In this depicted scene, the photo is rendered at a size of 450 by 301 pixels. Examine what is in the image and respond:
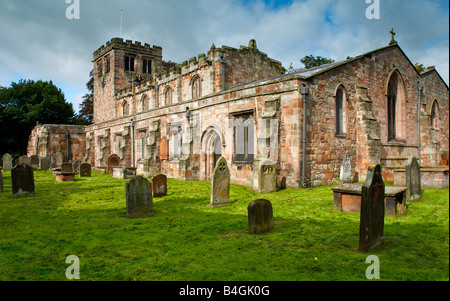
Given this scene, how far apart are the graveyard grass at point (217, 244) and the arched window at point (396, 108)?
8201 millimetres

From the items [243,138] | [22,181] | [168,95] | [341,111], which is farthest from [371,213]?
[168,95]

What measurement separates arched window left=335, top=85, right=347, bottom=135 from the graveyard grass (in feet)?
16.2

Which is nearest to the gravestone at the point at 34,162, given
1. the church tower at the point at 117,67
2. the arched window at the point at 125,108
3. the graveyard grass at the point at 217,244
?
the arched window at the point at 125,108

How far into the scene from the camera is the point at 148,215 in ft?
27.6

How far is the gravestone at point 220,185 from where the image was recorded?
9.41 metres

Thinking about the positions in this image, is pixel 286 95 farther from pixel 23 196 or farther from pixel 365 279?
pixel 23 196

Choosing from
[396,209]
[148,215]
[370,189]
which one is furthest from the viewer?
[148,215]

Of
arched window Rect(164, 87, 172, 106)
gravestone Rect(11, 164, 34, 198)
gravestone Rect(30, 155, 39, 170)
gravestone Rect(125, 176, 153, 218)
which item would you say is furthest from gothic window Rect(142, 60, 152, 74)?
gravestone Rect(125, 176, 153, 218)

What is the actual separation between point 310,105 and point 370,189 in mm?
7632

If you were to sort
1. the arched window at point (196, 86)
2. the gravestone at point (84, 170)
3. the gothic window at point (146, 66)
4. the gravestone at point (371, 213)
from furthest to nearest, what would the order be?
the gothic window at point (146, 66)
the arched window at point (196, 86)
the gravestone at point (84, 170)
the gravestone at point (371, 213)

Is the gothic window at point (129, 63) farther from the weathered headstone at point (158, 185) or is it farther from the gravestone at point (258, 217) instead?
the gravestone at point (258, 217)

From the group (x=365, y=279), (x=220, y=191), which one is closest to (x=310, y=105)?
(x=220, y=191)

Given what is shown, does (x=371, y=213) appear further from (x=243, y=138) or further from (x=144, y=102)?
(x=144, y=102)
